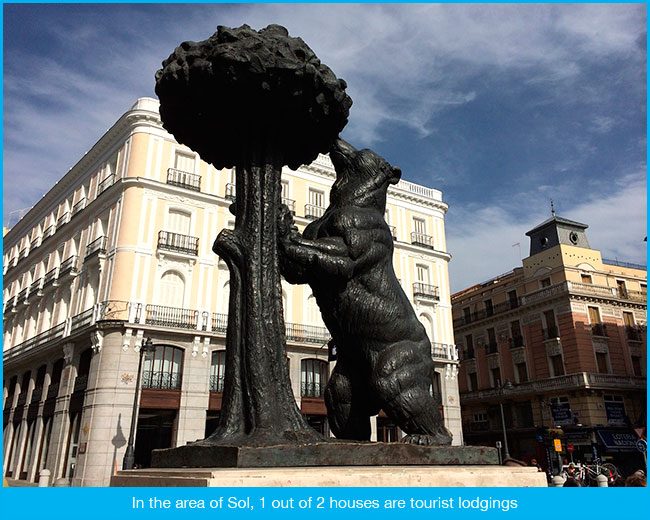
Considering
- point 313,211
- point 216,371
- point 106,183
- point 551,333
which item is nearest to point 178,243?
point 106,183

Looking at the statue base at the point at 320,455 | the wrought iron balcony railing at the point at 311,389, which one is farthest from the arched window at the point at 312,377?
the statue base at the point at 320,455

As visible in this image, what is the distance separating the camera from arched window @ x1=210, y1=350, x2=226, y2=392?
2078 centimetres

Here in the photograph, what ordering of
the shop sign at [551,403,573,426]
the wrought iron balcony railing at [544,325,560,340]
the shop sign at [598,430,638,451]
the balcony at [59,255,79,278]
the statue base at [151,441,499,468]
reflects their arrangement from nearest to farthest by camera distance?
the statue base at [151,441,499,468] → the balcony at [59,255,79,278] → the shop sign at [598,430,638,451] → the shop sign at [551,403,573,426] → the wrought iron balcony railing at [544,325,560,340]

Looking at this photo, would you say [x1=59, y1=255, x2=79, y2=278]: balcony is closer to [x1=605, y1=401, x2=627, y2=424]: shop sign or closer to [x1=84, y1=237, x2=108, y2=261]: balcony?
[x1=84, y1=237, x2=108, y2=261]: balcony

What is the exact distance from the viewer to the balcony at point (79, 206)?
2546 cm

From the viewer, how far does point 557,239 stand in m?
34.8

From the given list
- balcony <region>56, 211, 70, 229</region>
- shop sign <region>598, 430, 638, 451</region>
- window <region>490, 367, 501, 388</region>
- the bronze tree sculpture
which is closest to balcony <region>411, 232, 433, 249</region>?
window <region>490, 367, 501, 388</region>

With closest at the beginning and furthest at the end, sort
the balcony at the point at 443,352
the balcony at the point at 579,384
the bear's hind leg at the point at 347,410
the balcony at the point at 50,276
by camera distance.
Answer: the bear's hind leg at the point at 347,410
the balcony at the point at 50,276
the balcony at the point at 443,352
the balcony at the point at 579,384

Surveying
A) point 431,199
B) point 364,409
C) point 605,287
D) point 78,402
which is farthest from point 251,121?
point 605,287

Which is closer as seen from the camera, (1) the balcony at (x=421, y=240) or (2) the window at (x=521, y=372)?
(1) the balcony at (x=421, y=240)

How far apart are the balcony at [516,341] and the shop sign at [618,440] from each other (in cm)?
692

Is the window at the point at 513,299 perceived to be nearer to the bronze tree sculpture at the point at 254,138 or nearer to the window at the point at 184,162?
the window at the point at 184,162

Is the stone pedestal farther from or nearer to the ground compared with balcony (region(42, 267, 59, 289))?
nearer to the ground

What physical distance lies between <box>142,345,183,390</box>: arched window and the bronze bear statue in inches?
663
